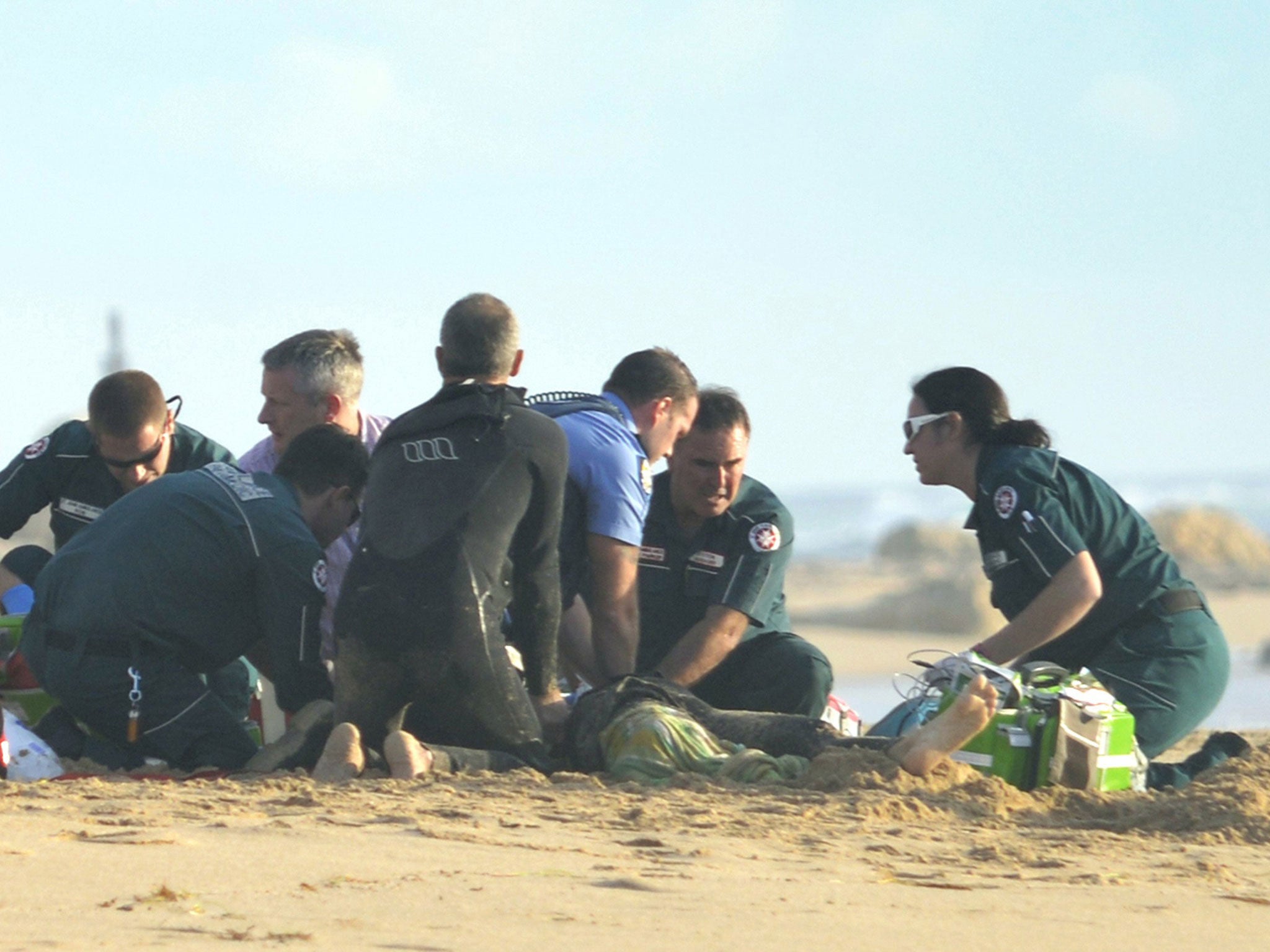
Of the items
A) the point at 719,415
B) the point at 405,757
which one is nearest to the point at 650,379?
the point at 719,415

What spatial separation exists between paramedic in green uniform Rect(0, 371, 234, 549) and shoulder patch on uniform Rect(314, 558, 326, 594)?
1.45 meters

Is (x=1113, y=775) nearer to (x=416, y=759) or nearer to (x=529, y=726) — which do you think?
(x=529, y=726)

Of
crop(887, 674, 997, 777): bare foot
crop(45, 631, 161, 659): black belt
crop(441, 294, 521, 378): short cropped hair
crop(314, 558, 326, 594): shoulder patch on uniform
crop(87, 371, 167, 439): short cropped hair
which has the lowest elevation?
crop(45, 631, 161, 659): black belt

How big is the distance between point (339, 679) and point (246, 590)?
1.68 ft

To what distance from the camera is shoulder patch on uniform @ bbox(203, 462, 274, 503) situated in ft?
18.3

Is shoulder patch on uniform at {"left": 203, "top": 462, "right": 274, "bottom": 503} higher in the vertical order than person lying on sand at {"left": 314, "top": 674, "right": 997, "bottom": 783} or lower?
higher

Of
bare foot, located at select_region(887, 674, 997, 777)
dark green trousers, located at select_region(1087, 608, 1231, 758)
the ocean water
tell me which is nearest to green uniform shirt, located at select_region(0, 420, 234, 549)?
bare foot, located at select_region(887, 674, 997, 777)

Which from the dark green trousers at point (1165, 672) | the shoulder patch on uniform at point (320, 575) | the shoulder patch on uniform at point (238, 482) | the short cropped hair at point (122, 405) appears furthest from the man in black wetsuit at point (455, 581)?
the dark green trousers at point (1165, 672)

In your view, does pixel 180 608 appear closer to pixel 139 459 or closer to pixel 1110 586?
pixel 139 459

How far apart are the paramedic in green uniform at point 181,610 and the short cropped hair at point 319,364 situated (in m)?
1.18

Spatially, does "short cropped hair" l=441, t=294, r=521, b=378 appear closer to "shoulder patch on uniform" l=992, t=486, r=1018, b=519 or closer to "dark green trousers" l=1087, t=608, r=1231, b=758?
"shoulder patch on uniform" l=992, t=486, r=1018, b=519

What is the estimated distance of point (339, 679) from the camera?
17.5ft

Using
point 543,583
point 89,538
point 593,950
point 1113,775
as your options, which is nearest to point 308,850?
point 593,950

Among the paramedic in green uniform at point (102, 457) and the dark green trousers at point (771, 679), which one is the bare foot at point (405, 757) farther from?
the paramedic in green uniform at point (102, 457)
